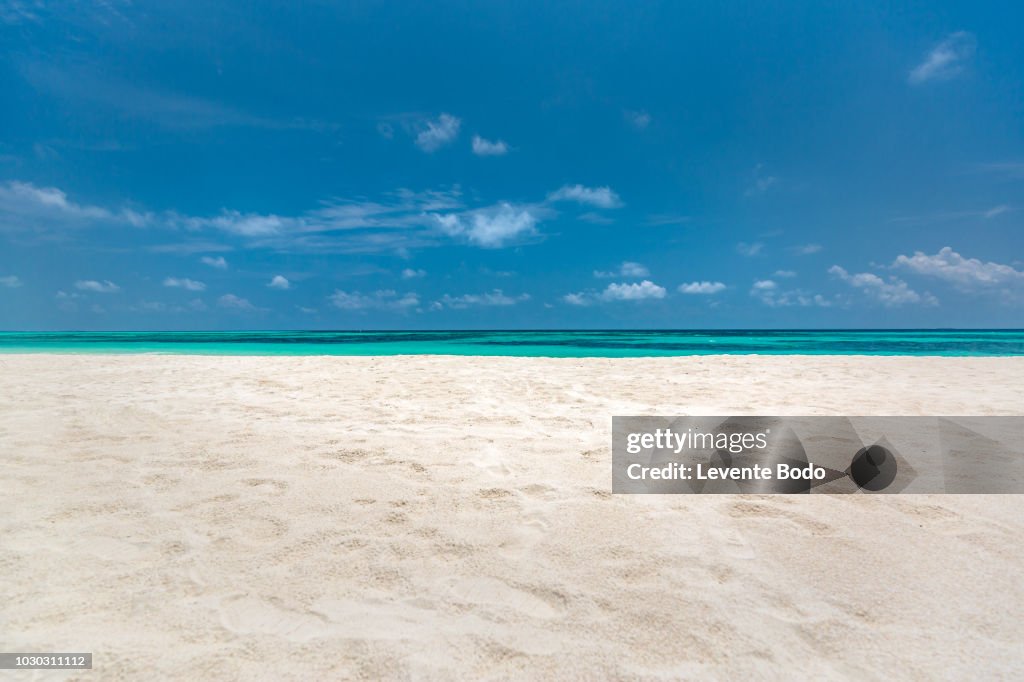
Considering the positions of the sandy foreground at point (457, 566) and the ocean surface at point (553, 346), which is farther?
the ocean surface at point (553, 346)

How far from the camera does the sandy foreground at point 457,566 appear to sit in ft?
5.60

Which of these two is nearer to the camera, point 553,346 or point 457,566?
point 457,566

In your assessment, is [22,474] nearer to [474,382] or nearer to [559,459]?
[559,459]

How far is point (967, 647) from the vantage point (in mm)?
1730

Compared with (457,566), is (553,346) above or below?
above

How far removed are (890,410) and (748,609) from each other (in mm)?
4615

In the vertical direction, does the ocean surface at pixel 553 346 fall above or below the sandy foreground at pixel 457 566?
above

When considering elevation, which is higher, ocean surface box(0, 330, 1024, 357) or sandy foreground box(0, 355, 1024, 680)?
ocean surface box(0, 330, 1024, 357)

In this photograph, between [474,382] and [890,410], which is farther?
[474,382]

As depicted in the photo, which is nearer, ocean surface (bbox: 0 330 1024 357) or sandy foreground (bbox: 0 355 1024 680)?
sandy foreground (bbox: 0 355 1024 680)

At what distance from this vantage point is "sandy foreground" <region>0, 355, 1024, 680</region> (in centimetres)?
171

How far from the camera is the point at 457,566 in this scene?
224cm

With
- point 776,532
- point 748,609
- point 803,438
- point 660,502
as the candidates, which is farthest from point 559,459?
point 803,438

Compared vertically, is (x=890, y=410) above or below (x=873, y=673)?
above
